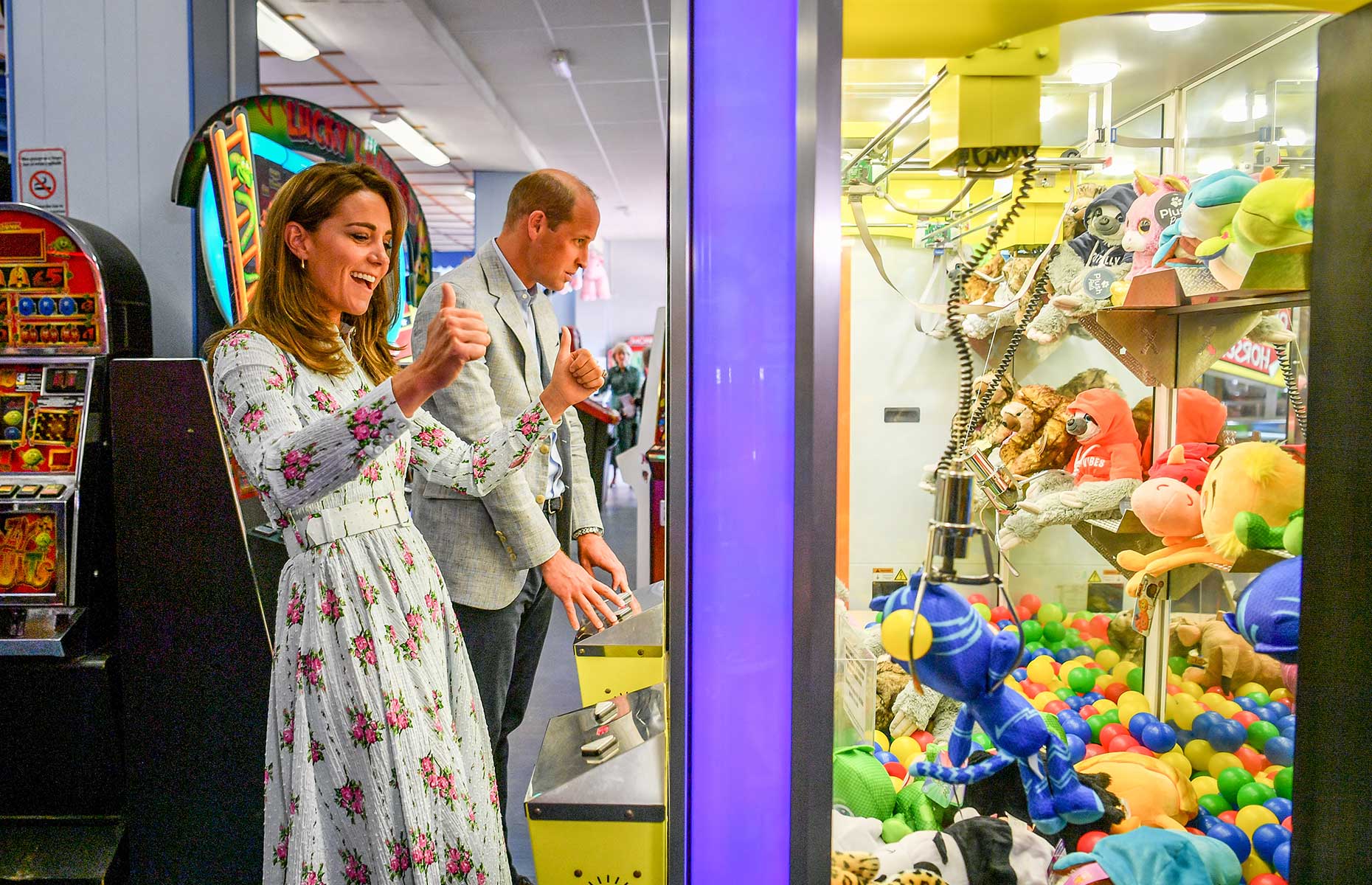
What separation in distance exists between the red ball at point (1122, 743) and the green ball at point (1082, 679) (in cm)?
12

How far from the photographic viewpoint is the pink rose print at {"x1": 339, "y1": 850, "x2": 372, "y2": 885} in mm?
1292

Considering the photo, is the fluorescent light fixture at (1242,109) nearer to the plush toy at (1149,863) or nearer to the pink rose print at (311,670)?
the plush toy at (1149,863)

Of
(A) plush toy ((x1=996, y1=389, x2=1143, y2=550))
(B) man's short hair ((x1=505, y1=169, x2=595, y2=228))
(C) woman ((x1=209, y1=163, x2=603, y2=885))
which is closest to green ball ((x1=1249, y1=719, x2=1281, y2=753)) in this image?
(A) plush toy ((x1=996, y1=389, x2=1143, y2=550))

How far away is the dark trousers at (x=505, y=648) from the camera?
6.11ft

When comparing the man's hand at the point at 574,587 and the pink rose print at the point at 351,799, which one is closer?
the pink rose print at the point at 351,799

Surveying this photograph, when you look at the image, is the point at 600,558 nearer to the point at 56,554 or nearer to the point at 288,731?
the point at 288,731

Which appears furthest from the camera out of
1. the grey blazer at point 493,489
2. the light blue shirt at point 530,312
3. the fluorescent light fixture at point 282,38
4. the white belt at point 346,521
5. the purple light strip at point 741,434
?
the fluorescent light fixture at point 282,38

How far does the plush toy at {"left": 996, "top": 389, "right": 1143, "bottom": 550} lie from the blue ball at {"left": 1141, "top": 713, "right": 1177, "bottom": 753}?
40cm

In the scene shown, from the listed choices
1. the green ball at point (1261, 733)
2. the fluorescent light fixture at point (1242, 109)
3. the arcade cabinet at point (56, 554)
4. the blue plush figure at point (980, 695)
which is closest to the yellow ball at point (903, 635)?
the blue plush figure at point (980, 695)

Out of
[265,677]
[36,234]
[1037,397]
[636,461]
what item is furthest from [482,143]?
[1037,397]

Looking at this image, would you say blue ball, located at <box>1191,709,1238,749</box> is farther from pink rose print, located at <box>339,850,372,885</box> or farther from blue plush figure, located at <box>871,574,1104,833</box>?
pink rose print, located at <box>339,850,372,885</box>

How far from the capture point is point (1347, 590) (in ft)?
3.28

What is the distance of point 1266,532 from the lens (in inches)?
49.1

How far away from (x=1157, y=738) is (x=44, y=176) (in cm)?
318
